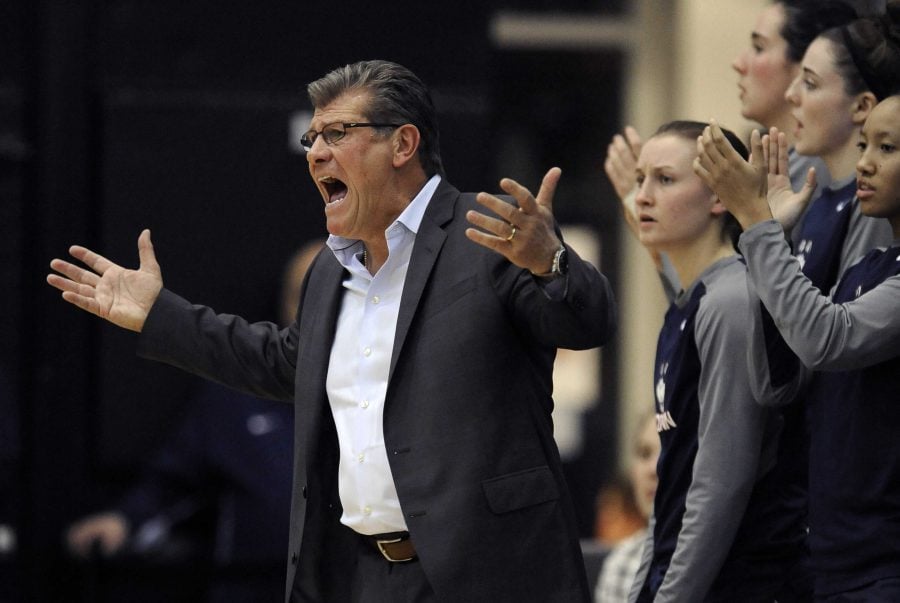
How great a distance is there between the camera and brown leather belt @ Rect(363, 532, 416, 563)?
12.6 ft

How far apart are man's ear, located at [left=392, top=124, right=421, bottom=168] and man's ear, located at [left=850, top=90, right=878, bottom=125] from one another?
120 cm

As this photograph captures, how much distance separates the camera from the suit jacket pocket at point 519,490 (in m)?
3.72

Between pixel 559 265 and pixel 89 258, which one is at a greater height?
pixel 559 265

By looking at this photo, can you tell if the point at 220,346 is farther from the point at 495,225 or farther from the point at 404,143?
the point at 495,225

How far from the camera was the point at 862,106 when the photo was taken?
4.31m

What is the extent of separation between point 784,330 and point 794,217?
0.39 meters

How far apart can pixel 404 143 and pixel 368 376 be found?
2.00 feet

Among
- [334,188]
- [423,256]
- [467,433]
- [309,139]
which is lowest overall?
[467,433]

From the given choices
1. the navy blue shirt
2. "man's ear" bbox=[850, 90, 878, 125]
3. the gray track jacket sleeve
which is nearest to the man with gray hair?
the gray track jacket sleeve

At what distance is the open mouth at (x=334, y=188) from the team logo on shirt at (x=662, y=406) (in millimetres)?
978

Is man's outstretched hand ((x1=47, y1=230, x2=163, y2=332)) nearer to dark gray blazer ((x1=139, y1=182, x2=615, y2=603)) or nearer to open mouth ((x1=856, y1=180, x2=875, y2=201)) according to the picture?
dark gray blazer ((x1=139, y1=182, x2=615, y2=603))

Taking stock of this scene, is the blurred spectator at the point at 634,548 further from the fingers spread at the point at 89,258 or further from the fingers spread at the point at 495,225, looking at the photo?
the fingers spread at the point at 495,225

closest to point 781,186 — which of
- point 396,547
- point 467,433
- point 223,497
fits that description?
point 467,433

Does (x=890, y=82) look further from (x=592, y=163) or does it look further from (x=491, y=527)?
(x=592, y=163)
